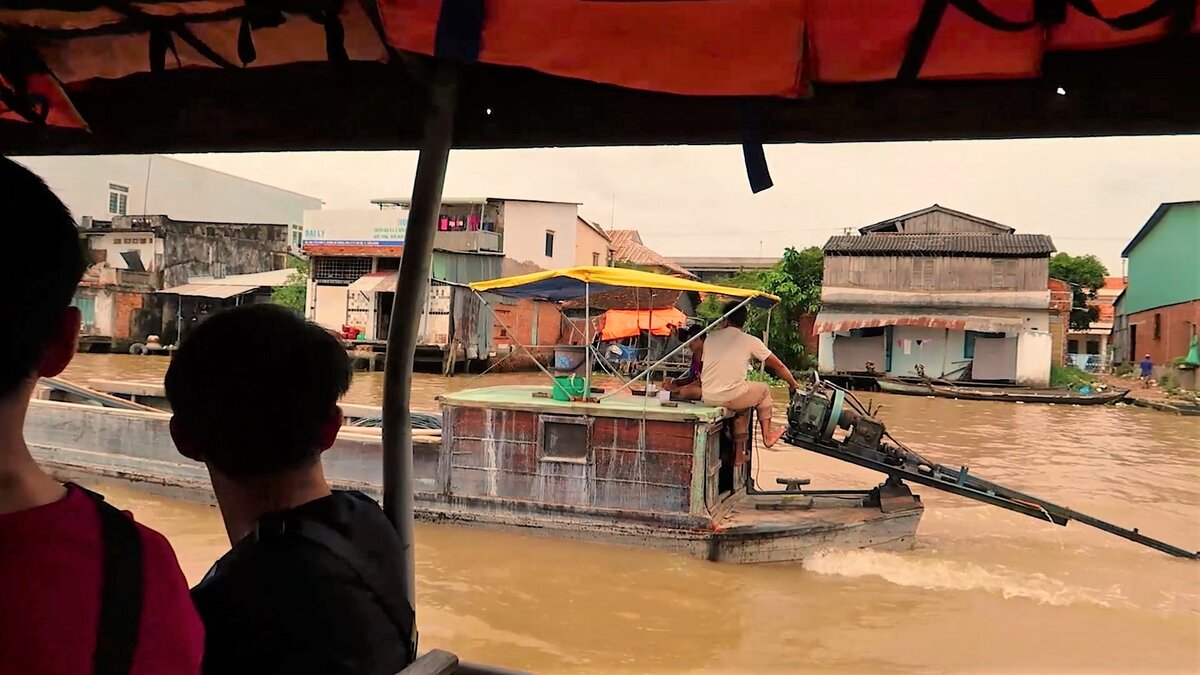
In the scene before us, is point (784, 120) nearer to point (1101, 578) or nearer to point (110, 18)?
point (110, 18)

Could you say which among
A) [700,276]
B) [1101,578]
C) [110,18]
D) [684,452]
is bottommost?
[1101,578]

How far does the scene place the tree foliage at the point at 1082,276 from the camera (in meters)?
29.2

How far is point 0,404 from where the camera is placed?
2.44ft

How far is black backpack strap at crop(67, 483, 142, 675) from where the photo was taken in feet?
2.25

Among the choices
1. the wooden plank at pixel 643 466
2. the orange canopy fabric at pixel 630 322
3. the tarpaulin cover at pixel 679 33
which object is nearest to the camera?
the tarpaulin cover at pixel 679 33

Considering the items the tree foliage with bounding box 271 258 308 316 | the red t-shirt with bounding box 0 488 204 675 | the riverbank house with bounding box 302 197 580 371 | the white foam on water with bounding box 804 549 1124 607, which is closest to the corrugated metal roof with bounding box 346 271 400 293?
the riverbank house with bounding box 302 197 580 371

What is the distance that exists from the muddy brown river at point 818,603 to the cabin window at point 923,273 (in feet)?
49.6

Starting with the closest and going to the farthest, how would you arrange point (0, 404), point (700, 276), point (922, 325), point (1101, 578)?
point (0, 404)
point (1101, 578)
point (922, 325)
point (700, 276)

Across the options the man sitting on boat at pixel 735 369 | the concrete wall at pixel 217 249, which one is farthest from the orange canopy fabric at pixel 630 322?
the concrete wall at pixel 217 249

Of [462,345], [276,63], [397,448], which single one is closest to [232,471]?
[397,448]

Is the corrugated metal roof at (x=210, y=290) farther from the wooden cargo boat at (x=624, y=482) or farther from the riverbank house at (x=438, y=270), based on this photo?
the wooden cargo boat at (x=624, y=482)

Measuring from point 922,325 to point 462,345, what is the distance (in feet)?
43.4

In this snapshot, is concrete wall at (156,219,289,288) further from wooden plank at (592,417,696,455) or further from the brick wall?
wooden plank at (592,417,696,455)

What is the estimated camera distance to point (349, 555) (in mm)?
1065
